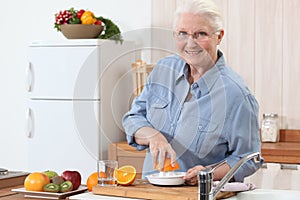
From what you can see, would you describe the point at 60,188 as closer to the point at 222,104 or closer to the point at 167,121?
the point at 167,121

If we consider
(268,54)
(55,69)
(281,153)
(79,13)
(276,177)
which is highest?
(79,13)

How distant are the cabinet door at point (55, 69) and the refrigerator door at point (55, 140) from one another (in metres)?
0.07

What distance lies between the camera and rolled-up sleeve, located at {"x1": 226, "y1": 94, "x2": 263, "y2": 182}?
2227mm

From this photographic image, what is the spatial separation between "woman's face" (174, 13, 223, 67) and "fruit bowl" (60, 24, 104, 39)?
7.40 ft

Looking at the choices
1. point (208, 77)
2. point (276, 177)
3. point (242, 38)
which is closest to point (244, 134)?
point (208, 77)

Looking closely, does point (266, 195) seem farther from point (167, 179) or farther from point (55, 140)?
point (55, 140)

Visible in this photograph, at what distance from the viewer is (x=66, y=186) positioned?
2336 mm

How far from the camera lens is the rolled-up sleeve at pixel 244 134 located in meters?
2.23

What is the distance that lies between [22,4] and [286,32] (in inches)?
82.5

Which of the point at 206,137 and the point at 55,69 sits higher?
the point at 55,69

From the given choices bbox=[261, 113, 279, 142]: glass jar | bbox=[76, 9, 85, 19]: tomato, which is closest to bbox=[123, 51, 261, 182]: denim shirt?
bbox=[261, 113, 279, 142]: glass jar

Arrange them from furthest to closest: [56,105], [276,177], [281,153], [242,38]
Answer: [56,105] → [242,38] → [281,153] → [276,177]

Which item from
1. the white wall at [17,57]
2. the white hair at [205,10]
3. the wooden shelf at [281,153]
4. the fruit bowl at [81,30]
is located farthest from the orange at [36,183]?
the white wall at [17,57]

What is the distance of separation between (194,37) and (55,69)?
7.93 ft
